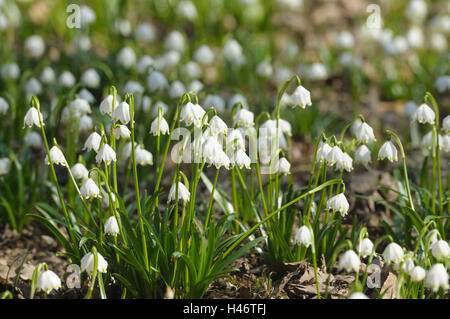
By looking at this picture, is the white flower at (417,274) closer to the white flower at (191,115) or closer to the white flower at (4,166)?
the white flower at (191,115)

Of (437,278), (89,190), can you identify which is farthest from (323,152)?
(89,190)

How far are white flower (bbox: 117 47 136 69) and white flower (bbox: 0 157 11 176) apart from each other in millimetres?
1538

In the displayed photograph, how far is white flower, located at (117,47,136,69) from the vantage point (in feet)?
16.3

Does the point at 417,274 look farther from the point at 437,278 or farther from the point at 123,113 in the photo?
the point at 123,113

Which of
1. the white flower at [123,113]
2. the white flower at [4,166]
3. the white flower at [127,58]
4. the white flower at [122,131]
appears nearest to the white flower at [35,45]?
the white flower at [127,58]

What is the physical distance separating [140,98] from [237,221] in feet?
4.99

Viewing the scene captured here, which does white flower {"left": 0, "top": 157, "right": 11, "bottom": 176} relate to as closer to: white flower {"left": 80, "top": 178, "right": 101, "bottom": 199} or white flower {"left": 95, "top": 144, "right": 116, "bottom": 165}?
white flower {"left": 80, "top": 178, "right": 101, "bottom": 199}

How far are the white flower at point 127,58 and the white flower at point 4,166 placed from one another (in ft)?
5.05

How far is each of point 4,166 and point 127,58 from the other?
1.62m

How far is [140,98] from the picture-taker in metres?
4.39

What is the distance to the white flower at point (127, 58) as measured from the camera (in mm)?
4961

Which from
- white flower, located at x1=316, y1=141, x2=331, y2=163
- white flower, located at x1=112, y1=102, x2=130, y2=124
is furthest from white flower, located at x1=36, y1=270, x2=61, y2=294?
white flower, located at x1=316, y1=141, x2=331, y2=163

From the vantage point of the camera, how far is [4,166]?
3.69 metres
